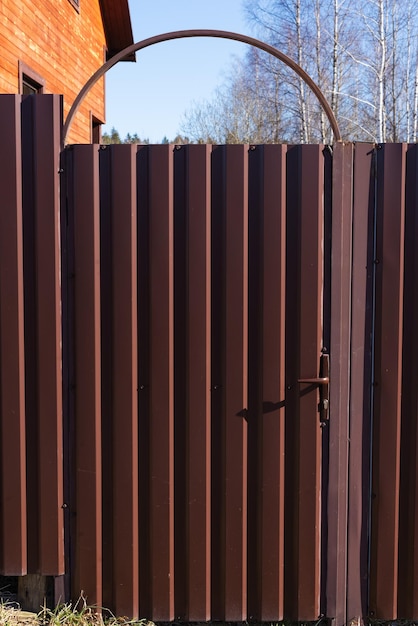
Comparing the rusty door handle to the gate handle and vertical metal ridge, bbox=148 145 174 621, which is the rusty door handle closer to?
the gate handle

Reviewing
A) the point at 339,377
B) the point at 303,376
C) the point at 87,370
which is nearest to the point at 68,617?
the point at 87,370

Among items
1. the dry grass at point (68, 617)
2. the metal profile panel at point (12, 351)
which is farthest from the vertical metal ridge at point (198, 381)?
the metal profile panel at point (12, 351)

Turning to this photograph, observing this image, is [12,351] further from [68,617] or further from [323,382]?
[323,382]

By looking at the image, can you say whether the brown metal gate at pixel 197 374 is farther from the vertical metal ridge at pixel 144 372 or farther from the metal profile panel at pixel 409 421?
the metal profile panel at pixel 409 421

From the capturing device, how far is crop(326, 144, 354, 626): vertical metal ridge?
9.80 ft

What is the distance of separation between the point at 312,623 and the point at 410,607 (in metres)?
0.52

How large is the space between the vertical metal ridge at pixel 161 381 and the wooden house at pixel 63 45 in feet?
16.8

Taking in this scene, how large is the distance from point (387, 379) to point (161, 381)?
1144mm

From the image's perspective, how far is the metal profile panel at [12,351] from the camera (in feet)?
9.70

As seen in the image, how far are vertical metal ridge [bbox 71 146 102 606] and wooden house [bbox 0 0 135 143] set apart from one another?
4949 millimetres

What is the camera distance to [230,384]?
2994 millimetres

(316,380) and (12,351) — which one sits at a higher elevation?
(12,351)

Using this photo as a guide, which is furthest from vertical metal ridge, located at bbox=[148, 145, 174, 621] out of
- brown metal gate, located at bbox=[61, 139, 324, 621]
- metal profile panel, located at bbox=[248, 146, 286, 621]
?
metal profile panel, located at bbox=[248, 146, 286, 621]

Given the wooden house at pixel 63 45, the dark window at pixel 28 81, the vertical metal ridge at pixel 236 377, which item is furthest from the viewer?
the dark window at pixel 28 81
